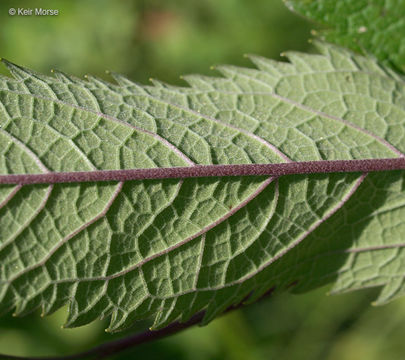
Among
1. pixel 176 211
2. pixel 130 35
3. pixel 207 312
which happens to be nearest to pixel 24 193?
pixel 176 211

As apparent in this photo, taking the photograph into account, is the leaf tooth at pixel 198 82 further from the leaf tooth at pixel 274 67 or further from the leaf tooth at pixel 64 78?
the leaf tooth at pixel 64 78

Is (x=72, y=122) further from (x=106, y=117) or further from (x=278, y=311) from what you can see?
(x=278, y=311)

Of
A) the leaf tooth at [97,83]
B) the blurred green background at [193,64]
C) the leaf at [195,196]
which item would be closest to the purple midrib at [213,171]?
the leaf at [195,196]

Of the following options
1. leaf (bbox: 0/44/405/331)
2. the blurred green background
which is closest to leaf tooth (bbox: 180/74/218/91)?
leaf (bbox: 0/44/405/331)

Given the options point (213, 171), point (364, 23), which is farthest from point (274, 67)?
point (213, 171)

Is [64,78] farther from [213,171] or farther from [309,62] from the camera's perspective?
[309,62]

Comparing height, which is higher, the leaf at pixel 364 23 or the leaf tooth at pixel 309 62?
the leaf at pixel 364 23
